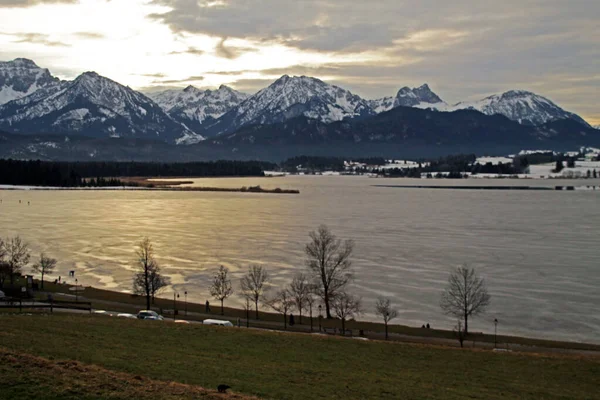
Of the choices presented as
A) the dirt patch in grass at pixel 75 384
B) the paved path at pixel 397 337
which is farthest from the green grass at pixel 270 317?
the dirt patch in grass at pixel 75 384

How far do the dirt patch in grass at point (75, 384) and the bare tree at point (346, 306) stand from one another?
66.9ft

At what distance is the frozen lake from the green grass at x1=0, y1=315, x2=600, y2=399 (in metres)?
11.8

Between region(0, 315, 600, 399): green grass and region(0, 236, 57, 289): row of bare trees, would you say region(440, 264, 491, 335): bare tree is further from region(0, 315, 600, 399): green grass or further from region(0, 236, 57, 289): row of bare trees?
region(0, 236, 57, 289): row of bare trees

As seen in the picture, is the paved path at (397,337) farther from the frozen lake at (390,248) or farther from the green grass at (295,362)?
the green grass at (295,362)

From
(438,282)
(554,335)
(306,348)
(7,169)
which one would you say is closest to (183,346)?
(306,348)

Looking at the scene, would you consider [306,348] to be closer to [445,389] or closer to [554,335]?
[445,389]

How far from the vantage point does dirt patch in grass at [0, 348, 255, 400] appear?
1255cm

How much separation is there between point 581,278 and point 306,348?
28924 mm

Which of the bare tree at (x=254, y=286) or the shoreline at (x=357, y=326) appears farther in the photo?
the bare tree at (x=254, y=286)

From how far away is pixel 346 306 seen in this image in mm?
34844

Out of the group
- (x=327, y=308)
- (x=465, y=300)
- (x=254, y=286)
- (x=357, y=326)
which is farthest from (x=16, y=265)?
(x=465, y=300)

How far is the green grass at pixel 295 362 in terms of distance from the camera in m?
15.9

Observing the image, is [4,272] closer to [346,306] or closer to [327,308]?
[327,308]

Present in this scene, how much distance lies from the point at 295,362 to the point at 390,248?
40555 millimetres
